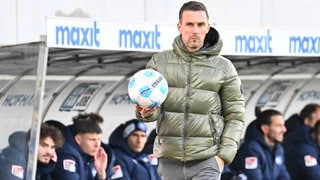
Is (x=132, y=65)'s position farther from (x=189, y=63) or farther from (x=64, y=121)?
(x=189, y=63)

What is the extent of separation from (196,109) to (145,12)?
371 centimetres

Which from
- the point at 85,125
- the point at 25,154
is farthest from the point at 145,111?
the point at 85,125

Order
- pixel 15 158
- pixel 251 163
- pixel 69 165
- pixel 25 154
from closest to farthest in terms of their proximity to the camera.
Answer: pixel 25 154 < pixel 15 158 < pixel 69 165 < pixel 251 163

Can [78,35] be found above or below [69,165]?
above

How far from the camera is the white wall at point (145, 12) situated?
9266 mm

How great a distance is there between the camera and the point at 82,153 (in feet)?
33.7

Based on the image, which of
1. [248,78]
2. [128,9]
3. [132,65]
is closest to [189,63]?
[128,9]

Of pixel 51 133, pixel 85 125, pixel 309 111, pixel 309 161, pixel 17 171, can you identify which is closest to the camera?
pixel 17 171

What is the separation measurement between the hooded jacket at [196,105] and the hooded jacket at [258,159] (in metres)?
4.76

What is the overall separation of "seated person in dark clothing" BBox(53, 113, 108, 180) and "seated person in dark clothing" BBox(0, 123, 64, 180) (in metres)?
0.23

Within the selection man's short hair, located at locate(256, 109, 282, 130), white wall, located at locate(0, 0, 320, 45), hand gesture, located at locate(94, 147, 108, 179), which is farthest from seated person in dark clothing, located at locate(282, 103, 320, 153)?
hand gesture, located at locate(94, 147, 108, 179)

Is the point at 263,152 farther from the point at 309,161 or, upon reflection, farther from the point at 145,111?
the point at 145,111

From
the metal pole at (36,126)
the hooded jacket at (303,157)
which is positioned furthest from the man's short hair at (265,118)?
the metal pole at (36,126)

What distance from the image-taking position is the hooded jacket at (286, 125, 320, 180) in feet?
39.8
